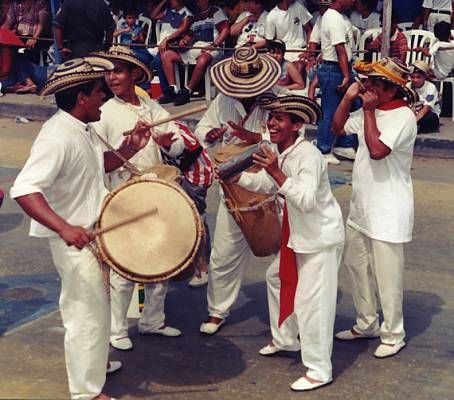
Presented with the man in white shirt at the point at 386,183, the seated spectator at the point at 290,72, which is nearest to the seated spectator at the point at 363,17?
the seated spectator at the point at 290,72

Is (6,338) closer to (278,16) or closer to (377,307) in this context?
(377,307)

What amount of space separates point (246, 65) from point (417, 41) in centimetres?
706

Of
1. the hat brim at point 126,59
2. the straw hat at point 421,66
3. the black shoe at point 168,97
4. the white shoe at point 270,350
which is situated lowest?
the white shoe at point 270,350

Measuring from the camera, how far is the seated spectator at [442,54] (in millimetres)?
12984

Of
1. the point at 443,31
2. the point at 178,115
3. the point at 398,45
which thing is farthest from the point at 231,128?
the point at 443,31

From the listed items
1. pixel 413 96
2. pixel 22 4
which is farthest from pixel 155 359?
pixel 22 4

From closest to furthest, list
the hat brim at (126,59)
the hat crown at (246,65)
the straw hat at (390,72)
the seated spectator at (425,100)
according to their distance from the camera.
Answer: the straw hat at (390,72) < the hat brim at (126,59) < the hat crown at (246,65) < the seated spectator at (425,100)

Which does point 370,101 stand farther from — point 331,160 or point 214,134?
point 331,160

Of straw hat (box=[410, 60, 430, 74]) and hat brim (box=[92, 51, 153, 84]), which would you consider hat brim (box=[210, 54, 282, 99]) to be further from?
straw hat (box=[410, 60, 430, 74])

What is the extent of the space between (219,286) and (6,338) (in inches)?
54.5

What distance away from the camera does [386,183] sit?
626cm

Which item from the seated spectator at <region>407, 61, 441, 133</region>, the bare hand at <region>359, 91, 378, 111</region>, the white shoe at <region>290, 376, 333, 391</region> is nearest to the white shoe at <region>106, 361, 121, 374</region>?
the white shoe at <region>290, 376, 333, 391</region>

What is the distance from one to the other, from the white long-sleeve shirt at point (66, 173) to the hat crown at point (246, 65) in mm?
1512

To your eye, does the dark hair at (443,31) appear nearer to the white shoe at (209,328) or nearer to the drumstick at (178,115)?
the white shoe at (209,328)
